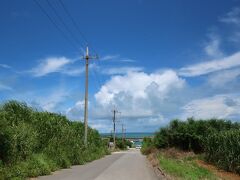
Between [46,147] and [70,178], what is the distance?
1007 cm

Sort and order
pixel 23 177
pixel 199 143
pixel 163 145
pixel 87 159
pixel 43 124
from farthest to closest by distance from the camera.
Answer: pixel 163 145 < pixel 199 143 < pixel 87 159 < pixel 43 124 < pixel 23 177

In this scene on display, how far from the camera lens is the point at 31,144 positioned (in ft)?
90.1

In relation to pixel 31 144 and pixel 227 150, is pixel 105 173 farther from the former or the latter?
pixel 227 150

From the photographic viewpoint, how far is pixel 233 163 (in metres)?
31.4

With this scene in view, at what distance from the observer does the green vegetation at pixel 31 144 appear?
76.8ft

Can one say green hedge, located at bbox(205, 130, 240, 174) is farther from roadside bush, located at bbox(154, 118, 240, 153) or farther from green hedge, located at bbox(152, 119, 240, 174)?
roadside bush, located at bbox(154, 118, 240, 153)

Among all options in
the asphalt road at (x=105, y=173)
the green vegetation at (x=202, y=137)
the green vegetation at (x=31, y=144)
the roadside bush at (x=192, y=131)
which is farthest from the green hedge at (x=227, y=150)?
the green vegetation at (x=31, y=144)

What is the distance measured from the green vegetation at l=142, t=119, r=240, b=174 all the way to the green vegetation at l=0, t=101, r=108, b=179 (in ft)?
37.6

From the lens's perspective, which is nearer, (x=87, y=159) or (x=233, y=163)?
(x=233, y=163)

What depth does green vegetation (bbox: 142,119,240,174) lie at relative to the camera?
115ft

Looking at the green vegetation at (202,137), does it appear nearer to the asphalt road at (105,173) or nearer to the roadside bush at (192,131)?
the roadside bush at (192,131)

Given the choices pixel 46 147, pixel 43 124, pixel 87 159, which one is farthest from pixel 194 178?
pixel 87 159

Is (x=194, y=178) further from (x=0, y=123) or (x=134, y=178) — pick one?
(x=0, y=123)

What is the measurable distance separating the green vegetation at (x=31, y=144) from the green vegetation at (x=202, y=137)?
1145cm
